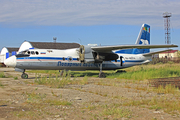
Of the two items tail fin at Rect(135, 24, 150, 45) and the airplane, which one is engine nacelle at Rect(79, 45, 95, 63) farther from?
tail fin at Rect(135, 24, 150, 45)

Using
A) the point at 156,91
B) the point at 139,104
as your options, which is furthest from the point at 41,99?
the point at 156,91

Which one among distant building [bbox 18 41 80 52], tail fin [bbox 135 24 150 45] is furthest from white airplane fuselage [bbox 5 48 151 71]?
distant building [bbox 18 41 80 52]

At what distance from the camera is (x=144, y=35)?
2462 cm

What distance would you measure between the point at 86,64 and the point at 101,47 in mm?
2577

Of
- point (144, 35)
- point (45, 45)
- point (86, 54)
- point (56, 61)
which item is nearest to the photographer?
point (56, 61)

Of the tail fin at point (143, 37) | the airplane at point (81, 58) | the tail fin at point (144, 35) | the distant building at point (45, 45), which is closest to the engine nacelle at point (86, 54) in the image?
the airplane at point (81, 58)

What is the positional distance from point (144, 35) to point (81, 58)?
9.25 meters

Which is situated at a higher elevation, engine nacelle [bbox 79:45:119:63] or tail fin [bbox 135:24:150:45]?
tail fin [bbox 135:24:150:45]

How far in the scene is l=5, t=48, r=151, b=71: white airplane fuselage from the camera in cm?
1775

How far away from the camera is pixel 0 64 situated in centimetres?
5428

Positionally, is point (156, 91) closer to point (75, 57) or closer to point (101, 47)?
Result: point (101, 47)

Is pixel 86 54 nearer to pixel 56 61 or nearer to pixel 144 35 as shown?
pixel 56 61

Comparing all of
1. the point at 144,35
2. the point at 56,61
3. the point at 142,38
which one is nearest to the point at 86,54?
the point at 56,61

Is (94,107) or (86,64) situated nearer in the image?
(94,107)
